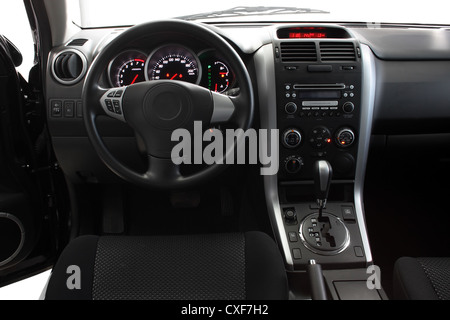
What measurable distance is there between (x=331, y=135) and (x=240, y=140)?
0.41 m

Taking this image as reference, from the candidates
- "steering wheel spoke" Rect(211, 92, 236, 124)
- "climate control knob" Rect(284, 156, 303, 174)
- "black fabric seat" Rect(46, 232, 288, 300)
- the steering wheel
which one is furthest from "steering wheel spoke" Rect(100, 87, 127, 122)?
"climate control knob" Rect(284, 156, 303, 174)

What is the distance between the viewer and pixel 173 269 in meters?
1.11

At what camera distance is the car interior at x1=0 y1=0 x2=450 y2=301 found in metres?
1.14

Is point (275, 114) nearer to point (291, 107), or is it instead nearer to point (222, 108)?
point (291, 107)

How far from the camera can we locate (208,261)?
1.14 metres

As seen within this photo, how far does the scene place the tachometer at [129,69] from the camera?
1.46m

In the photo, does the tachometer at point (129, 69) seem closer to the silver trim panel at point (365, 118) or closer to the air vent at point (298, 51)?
the air vent at point (298, 51)

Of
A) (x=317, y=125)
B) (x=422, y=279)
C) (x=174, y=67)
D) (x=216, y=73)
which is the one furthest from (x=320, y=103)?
(x=422, y=279)

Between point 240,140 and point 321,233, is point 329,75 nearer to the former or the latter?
point 240,140

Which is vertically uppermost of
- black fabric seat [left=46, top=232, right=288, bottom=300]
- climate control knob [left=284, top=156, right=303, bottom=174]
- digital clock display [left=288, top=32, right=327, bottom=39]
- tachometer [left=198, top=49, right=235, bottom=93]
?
digital clock display [left=288, top=32, right=327, bottom=39]

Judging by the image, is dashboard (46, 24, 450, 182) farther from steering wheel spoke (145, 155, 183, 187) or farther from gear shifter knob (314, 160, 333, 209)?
steering wheel spoke (145, 155, 183, 187)

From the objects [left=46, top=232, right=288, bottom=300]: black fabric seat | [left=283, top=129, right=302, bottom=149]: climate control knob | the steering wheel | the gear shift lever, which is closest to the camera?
[left=46, top=232, right=288, bottom=300]: black fabric seat
